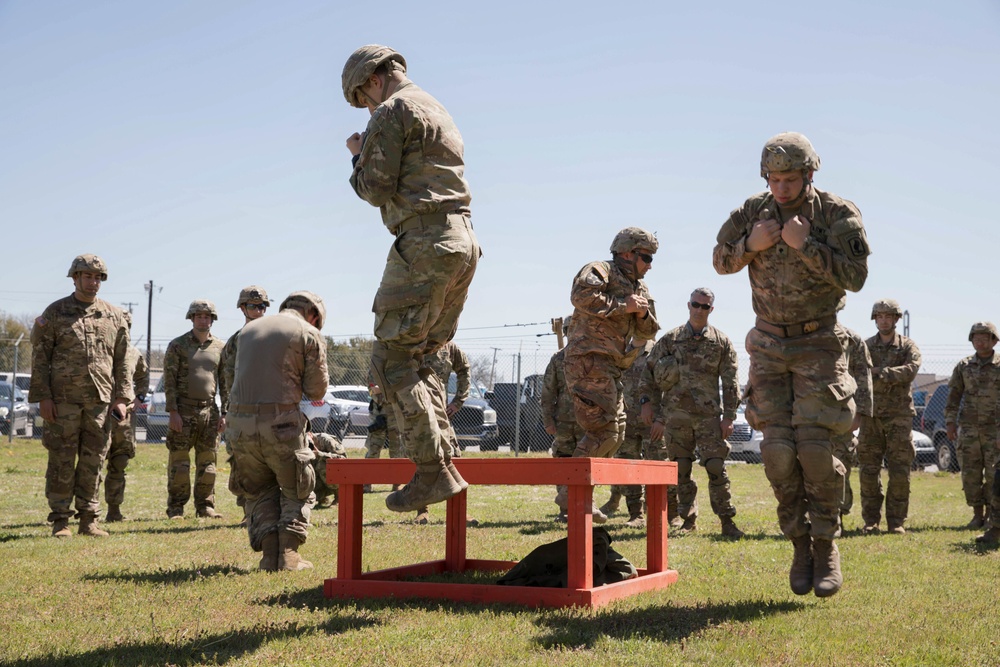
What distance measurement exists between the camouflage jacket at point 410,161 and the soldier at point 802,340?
75.0 inches

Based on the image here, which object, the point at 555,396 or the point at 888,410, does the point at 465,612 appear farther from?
the point at 888,410

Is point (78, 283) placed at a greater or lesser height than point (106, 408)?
greater

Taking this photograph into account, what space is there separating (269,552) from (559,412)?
5.36 meters

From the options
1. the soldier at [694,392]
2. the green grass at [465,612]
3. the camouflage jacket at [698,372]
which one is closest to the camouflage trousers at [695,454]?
the soldier at [694,392]

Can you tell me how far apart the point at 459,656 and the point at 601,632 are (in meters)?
0.88

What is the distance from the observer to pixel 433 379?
21.2 ft

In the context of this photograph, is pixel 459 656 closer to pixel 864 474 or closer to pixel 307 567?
pixel 307 567

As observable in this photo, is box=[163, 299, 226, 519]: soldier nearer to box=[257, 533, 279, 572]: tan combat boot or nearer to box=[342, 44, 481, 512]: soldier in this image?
box=[257, 533, 279, 572]: tan combat boot

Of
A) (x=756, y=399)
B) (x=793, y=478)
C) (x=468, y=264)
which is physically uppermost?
(x=468, y=264)

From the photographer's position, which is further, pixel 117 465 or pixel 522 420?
pixel 522 420

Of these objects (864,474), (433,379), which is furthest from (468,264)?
(864,474)

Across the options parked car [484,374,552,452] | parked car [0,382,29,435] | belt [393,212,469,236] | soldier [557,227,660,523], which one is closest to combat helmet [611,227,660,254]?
soldier [557,227,660,523]

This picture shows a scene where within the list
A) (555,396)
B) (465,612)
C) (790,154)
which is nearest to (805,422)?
(790,154)

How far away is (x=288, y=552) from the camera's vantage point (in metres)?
7.43
